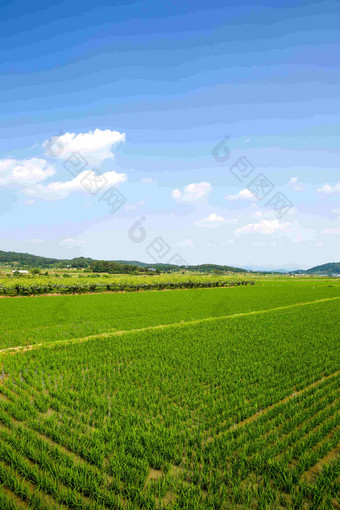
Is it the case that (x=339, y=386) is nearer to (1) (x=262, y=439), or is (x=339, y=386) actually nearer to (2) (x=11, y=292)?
(1) (x=262, y=439)

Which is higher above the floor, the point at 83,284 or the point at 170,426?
the point at 83,284

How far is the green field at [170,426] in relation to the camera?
5.09m

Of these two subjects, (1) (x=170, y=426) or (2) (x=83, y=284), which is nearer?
(1) (x=170, y=426)

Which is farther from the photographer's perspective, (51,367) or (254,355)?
(254,355)

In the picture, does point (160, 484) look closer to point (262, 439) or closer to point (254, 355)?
point (262, 439)

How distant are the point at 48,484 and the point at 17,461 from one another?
1.09m

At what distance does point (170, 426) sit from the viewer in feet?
23.7

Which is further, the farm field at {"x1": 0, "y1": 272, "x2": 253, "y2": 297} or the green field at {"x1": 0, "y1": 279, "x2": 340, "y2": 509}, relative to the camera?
the farm field at {"x1": 0, "y1": 272, "x2": 253, "y2": 297}

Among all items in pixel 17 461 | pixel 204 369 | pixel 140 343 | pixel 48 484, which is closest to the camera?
pixel 48 484

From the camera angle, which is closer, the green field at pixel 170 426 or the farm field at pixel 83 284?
the green field at pixel 170 426

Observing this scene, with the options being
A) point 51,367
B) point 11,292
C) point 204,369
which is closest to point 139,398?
point 204,369

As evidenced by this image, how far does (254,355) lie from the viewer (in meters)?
13.8

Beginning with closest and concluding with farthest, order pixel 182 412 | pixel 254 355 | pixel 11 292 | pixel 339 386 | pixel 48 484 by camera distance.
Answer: pixel 48 484 → pixel 182 412 → pixel 339 386 → pixel 254 355 → pixel 11 292

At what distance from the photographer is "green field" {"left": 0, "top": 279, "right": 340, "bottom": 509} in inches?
201
